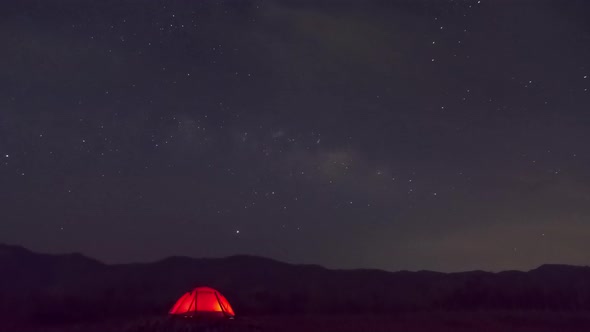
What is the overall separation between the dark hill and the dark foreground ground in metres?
5.76

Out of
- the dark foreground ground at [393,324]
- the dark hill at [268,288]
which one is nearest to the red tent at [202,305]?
the dark foreground ground at [393,324]

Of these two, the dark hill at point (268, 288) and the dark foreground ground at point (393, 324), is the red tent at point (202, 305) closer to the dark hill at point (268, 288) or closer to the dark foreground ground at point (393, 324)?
the dark foreground ground at point (393, 324)

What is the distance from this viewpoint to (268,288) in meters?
51.2

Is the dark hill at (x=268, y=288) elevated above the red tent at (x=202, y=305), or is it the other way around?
the dark hill at (x=268, y=288)

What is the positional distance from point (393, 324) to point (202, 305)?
10.7 metres

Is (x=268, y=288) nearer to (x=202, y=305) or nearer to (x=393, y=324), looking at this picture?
(x=393, y=324)

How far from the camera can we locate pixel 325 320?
35750mm

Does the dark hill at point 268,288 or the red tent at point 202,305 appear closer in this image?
the red tent at point 202,305

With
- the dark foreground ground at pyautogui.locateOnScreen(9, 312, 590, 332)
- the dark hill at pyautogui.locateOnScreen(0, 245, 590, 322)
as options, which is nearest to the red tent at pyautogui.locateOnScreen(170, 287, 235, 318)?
the dark foreground ground at pyautogui.locateOnScreen(9, 312, 590, 332)

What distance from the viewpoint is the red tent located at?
24859 millimetres

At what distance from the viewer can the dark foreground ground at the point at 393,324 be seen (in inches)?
975

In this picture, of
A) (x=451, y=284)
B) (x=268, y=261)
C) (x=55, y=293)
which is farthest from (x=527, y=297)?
(x=55, y=293)

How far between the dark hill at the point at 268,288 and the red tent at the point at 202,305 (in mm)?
16557

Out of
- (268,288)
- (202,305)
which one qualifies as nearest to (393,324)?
(202,305)
